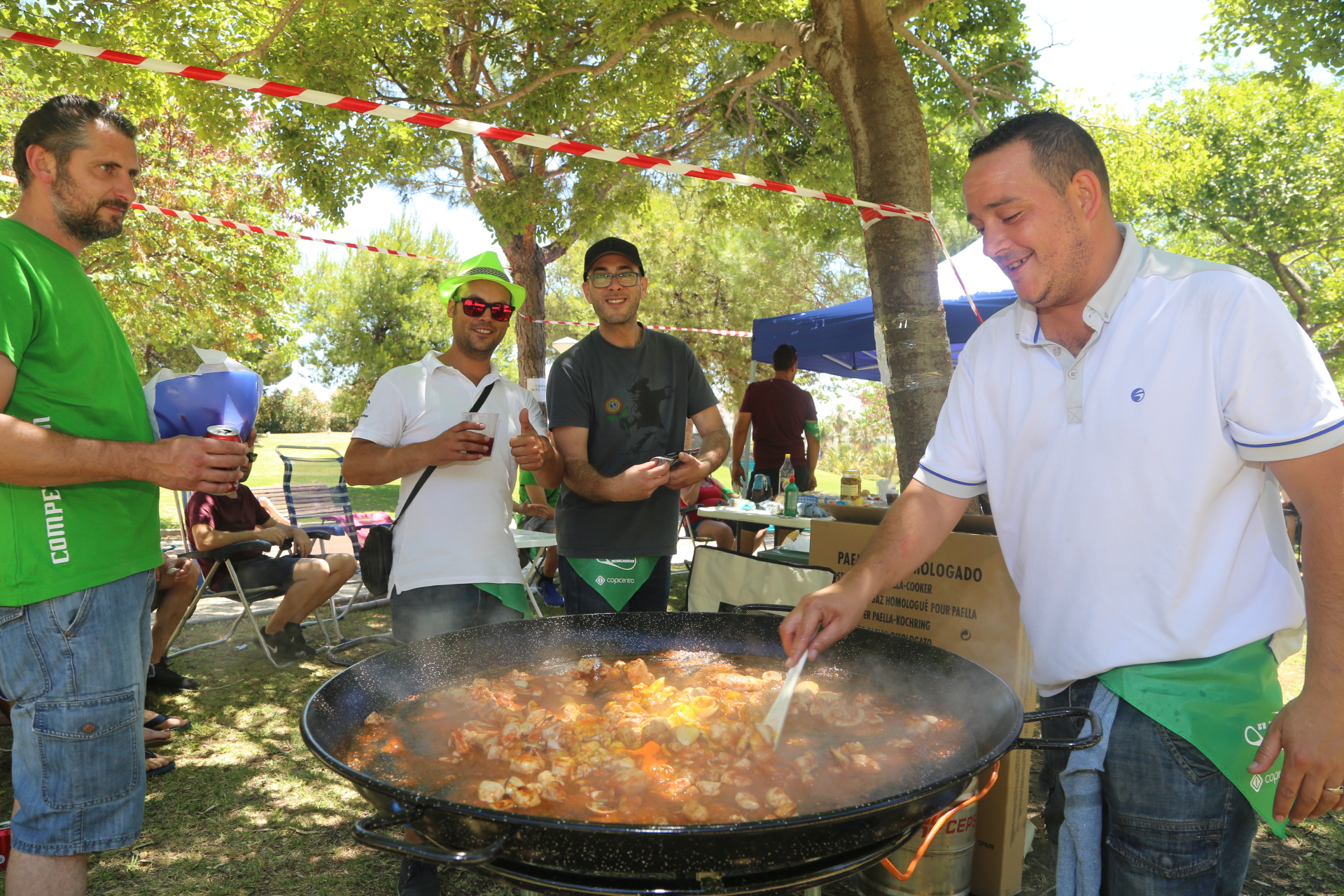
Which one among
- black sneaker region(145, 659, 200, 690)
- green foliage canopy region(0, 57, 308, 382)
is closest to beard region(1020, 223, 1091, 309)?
Result: black sneaker region(145, 659, 200, 690)

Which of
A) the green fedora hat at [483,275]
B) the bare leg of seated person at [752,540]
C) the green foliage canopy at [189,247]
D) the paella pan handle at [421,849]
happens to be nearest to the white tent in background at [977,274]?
the bare leg of seated person at [752,540]

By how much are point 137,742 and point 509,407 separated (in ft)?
5.52

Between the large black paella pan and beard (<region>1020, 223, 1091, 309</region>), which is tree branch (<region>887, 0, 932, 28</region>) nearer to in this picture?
beard (<region>1020, 223, 1091, 309</region>)

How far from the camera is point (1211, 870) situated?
164 cm

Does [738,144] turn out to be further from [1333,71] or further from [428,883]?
[428,883]

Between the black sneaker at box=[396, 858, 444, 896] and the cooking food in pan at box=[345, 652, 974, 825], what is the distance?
983 millimetres

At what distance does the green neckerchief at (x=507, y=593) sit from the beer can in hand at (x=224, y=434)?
1062 millimetres

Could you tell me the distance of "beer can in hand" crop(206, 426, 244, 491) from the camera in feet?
7.24

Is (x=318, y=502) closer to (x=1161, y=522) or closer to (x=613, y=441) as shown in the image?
(x=613, y=441)

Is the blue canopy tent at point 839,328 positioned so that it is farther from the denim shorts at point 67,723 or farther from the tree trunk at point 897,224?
the denim shorts at point 67,723

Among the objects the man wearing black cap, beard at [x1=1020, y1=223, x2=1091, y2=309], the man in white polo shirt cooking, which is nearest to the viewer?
the man in white polo shirt cooking

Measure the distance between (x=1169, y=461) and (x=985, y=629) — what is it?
1.39 metres

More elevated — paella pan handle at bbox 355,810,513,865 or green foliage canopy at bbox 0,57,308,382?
green foliage canopy at bbox 0,57,308,382

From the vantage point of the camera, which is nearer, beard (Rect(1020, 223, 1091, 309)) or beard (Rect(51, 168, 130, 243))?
beard (Rect(1020, 223, 1091, 309))
